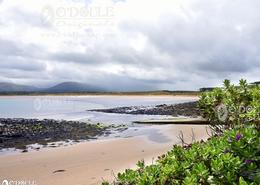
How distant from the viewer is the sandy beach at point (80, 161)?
9.98 meters

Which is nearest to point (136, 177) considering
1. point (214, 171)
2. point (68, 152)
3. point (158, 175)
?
point (158, 175)

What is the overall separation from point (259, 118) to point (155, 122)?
65.6 ft

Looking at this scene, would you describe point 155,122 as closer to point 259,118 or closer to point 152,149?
point 152,149

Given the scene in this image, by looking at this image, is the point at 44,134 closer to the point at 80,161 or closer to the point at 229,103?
the point at 80,161

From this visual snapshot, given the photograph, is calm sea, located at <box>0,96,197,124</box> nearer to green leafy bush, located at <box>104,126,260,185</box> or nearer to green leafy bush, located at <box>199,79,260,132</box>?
green leafy bush, located at <box>199,79,260,132</box>

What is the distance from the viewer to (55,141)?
1831 centimetres

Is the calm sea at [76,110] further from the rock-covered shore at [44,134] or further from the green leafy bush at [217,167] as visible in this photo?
the green leafy bush at [217,167]

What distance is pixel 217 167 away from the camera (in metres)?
3.64

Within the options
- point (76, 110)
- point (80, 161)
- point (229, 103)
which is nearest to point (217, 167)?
point (229, 103)

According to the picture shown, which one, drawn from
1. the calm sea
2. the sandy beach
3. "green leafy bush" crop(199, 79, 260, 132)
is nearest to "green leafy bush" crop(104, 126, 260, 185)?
"green leafy bush" crop(199, 79, 260, 132)

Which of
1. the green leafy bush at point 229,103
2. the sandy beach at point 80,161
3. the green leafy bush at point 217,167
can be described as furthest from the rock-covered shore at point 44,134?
the green leafy bush at point 217,167

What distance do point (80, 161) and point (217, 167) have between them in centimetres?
938

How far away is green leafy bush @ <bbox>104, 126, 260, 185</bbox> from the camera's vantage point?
12.1ft

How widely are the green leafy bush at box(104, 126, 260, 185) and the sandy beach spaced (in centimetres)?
475
